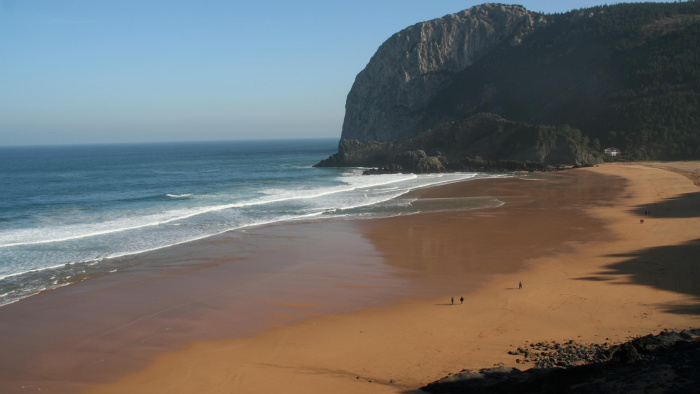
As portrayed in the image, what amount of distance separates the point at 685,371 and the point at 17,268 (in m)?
19.3

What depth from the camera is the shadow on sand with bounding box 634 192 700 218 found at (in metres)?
24.7

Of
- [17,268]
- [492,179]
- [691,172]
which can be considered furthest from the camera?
[492,179]

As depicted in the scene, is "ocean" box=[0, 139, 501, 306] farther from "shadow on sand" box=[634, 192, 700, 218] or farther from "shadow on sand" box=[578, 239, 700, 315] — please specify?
"shadow on sand" box=[578, 239, 700, 315]

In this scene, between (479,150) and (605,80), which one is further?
(605,80)

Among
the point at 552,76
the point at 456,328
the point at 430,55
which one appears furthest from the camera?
the point at 430,55

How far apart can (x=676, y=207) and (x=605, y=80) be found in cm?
5384

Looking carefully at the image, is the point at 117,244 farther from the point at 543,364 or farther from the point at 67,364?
the point at 543,364

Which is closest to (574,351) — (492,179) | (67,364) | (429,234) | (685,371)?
(685,371)

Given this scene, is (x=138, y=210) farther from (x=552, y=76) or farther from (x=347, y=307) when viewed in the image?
(x=552, y=76)

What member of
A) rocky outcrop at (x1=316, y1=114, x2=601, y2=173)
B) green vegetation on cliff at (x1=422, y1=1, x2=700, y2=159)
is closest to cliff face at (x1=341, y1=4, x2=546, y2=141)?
green vegetation on cliff at (x1=422, y1=1, x2=700, y2=159)

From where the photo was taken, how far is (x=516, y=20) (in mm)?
101688

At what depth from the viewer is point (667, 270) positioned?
15500mm

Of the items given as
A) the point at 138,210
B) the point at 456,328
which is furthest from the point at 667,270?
the point at 138,210

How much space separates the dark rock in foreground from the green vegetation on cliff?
57.6 meters
